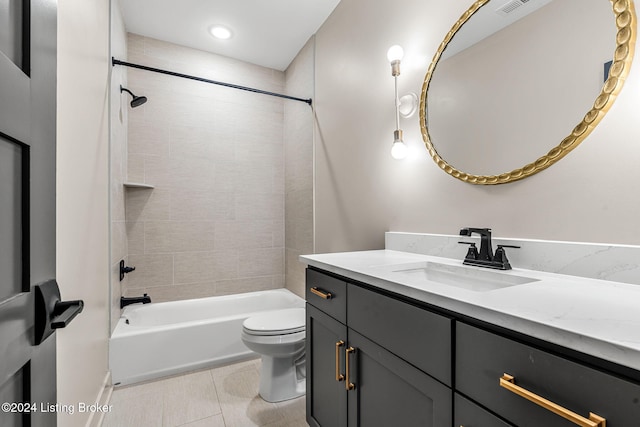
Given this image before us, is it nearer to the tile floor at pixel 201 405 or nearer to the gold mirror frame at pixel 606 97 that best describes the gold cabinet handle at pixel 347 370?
the tile floor at pixel 201 405

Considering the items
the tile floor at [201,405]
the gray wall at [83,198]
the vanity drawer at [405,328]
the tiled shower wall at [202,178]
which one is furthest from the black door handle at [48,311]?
the tiled shower wall at [202,178]

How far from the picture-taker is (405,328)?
83 centimetres

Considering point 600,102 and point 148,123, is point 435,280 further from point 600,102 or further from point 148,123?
point 148,123

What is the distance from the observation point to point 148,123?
8.62ft

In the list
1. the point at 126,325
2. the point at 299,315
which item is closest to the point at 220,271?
the point at 126,325

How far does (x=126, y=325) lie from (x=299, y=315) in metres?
1.28

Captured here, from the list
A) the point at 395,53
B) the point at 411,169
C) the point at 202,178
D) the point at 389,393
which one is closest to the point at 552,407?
the point at 389,393

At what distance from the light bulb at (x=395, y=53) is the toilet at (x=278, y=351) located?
5.20 feet

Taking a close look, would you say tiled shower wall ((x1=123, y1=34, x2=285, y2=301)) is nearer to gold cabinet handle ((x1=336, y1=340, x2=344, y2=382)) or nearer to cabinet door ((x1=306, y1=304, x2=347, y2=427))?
cabinet door ((x1=306, y1=304, x2=347, y2=427))

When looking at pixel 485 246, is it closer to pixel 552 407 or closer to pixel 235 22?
pixel 552 407

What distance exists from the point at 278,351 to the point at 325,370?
1.89ft

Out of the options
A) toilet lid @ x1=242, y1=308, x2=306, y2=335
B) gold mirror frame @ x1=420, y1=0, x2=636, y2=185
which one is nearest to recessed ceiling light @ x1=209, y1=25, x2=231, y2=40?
gold mirror frame @ x1=420, y1=0, x2=636, y2=185

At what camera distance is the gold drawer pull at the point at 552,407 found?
0.45 metres

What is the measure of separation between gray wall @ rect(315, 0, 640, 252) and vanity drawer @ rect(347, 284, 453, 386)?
1.94 feet
